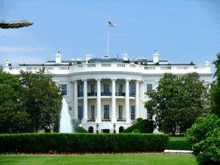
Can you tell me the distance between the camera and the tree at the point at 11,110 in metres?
64.4

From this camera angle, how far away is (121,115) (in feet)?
276

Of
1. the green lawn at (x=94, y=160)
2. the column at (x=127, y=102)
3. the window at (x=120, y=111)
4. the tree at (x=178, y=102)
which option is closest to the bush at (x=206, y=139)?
the green lawn at (x=94, y=160)

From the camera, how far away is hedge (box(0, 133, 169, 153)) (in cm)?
4338

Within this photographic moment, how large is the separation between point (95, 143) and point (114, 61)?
42.9 meters

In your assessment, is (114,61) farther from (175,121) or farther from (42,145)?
(42,145)

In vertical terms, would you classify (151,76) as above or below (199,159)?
above

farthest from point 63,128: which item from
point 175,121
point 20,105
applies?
point 175,121

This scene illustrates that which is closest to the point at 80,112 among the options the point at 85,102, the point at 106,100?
the point at 85,102

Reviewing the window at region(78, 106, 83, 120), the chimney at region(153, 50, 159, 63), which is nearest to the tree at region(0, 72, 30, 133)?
the window at region(78, 106, 83, 120)

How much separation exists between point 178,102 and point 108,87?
58.0ft

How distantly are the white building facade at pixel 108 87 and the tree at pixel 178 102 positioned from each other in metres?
10.5

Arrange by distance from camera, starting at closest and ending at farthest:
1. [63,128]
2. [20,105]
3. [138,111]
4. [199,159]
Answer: [199,159]
[63,128]
[20,105]
[138,111]

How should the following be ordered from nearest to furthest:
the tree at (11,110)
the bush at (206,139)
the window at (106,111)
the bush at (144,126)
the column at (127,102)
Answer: the bush at (206,139) < the tree at (11,110) < the bush at (144,126) < the column at (127,102) < the window at (106,111)

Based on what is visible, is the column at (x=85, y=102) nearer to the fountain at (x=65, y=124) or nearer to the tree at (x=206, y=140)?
the fountain at (x=65, y=124)
